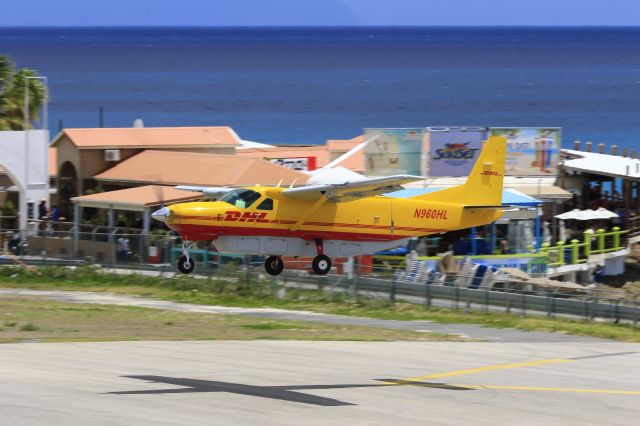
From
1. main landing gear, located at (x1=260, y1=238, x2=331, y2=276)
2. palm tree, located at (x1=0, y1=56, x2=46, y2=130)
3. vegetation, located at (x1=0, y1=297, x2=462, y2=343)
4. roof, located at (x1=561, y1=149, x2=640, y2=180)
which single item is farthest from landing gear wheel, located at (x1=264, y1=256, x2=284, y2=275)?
palm tree, located at (x1=0, y1=56, x2=46, y2=130)

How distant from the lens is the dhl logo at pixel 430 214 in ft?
118

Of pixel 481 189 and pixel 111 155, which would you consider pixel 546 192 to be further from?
pixel 111 155

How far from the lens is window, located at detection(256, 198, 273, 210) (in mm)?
A: 35281

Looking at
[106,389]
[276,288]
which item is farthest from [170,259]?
[106,389]

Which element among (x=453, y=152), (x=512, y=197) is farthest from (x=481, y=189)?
(x=453, y=152)

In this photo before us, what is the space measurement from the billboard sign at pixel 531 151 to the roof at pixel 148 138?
13274 mm

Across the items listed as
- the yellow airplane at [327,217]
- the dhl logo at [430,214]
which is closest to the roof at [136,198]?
the yellow airplane at [327,217]

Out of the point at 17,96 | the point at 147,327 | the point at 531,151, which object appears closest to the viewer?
the point at 147,327

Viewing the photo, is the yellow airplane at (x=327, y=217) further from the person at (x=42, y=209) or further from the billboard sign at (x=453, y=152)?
the person at (x=42, y=209)

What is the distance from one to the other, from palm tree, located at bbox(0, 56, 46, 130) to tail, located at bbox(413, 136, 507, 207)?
921 inches

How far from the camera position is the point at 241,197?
35.3 m

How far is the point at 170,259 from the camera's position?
40.5m

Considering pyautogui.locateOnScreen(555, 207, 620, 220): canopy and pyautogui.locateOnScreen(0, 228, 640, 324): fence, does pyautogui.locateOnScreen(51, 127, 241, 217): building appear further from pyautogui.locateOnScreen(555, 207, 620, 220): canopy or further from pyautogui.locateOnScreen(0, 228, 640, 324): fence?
pyautogui.locateOnScreen(555, 207, 620, 220): canopy

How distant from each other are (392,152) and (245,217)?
13386mm
